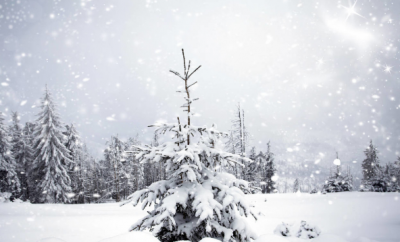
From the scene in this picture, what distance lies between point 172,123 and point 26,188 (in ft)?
122

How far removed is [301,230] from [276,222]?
816cm

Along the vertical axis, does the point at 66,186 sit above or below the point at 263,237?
below

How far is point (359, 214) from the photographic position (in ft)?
42.6

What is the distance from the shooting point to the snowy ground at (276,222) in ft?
24.7

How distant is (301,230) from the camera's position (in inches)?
207

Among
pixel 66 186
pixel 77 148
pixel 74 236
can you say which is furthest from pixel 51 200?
pixel 74 236

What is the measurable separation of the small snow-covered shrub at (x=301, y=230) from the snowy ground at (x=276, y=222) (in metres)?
0.46

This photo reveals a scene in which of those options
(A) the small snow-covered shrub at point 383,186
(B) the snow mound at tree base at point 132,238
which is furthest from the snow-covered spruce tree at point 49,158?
(A) the small snow-covered shrub at point 383,186

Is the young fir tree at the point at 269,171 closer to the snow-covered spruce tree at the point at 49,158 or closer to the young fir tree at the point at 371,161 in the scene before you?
the young fir tree at the point at 371,161

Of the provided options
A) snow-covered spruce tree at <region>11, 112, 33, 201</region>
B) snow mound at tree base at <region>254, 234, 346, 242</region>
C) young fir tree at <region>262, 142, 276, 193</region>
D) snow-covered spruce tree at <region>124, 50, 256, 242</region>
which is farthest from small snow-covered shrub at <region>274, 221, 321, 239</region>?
young fir tree at <region>262, 142, 276, 193</region>

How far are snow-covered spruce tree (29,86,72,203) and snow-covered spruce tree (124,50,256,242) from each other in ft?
78.2

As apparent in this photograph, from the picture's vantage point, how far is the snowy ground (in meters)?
7.54

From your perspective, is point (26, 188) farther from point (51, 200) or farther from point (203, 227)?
point (203, 227)

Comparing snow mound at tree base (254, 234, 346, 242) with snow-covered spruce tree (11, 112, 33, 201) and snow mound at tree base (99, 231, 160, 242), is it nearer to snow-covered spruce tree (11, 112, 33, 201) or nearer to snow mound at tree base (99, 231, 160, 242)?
snow mound at tree base (99, 231, 160, 242)
